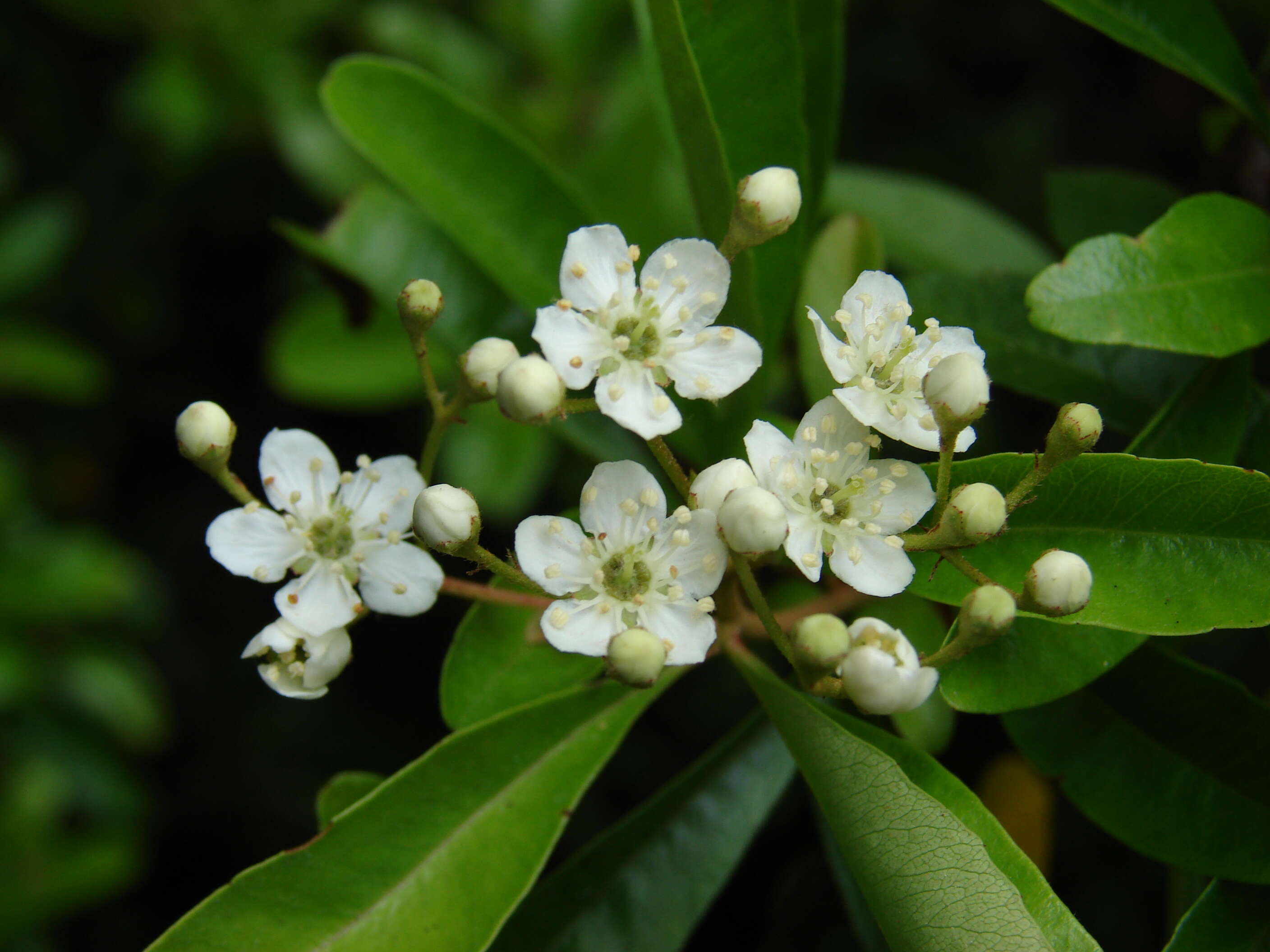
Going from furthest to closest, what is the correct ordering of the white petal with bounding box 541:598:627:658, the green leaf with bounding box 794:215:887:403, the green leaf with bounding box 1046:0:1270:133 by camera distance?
1. the green leaf with bounding box 794:215:887:403
2. the green leaf with bounding box 1046:0:1270:133
3. the white petal with bounding box 541:598:627:658

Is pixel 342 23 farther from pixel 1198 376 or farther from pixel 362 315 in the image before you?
pixel 1198 376

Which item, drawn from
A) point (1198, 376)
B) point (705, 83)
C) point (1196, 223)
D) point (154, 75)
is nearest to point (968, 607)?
point (1198, 376)

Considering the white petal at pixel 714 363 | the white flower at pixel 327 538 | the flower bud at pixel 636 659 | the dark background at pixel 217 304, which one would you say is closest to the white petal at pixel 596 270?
the white petal at pixel 714 363

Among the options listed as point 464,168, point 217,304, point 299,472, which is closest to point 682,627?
point 299,472

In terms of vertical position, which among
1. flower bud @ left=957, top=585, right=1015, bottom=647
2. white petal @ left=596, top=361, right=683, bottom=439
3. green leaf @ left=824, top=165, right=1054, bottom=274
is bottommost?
flower bud @ left=957, top=585, right=1015, bottom=647

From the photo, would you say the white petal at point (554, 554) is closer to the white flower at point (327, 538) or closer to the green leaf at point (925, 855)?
the white flower at point (327, 538)

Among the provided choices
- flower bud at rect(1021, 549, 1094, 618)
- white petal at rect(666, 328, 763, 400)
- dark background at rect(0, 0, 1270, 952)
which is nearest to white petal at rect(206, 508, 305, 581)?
white petal at rect(666, 328, 763, 400)

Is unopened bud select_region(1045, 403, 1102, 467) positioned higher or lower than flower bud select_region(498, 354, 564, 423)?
higher

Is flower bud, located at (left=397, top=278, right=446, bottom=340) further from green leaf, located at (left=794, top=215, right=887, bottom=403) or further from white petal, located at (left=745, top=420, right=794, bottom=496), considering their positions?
green leaf, located at (left=794, top=215, right=887, bottom=403)
